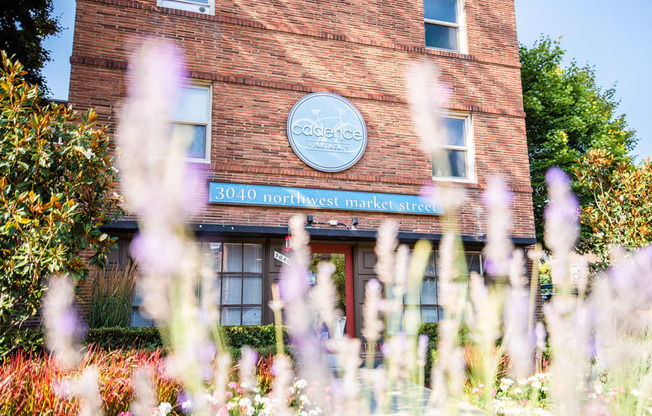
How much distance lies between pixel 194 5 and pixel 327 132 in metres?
3.76

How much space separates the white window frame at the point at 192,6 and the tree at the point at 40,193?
462 centimetres

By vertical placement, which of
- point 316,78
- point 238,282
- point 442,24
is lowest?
point 238,282

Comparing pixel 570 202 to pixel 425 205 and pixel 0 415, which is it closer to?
pixel 0 415

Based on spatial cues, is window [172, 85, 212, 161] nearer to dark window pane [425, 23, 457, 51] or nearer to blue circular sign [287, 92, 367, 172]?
blue circular sign [287, 92, 367, 172]

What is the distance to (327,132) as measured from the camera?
997 centimetres

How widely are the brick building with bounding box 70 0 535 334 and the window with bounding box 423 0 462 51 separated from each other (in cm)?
5

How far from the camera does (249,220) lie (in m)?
9.06

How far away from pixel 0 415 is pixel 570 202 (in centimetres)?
388

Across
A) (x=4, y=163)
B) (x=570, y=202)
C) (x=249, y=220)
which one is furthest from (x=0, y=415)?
(x=249, y=220)

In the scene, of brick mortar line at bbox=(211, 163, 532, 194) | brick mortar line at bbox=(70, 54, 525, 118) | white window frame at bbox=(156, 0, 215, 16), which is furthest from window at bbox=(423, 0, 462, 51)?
white window frame at bbox=(156, 0, 215, 16)

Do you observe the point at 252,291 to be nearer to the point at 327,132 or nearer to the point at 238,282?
the point at 238,282

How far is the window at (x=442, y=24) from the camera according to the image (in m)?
11.6

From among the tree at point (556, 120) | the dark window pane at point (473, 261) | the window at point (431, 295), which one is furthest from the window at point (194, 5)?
the tree at point (556, 120)

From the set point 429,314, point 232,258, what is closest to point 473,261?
point 429,314
